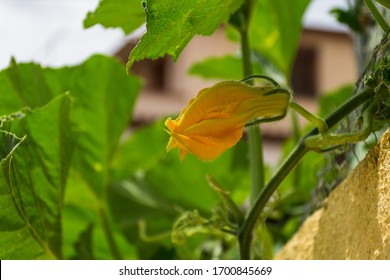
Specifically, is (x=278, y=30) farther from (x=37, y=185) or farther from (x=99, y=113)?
(x=37, y=185)

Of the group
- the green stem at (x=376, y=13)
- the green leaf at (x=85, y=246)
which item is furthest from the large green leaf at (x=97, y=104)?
the green stem at (x=376, y=13)

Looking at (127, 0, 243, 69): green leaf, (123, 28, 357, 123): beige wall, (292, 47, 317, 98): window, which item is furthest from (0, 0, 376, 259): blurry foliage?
(292, 47, 317, 98): window

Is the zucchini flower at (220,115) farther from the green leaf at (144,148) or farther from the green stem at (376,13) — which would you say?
the green leaf at (144,148)

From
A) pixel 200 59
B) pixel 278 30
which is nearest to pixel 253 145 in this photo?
pixel 278 30

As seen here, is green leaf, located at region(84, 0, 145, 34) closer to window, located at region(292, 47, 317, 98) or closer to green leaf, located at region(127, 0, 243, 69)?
green leaf, located at region(127, 0, 243, 69)
